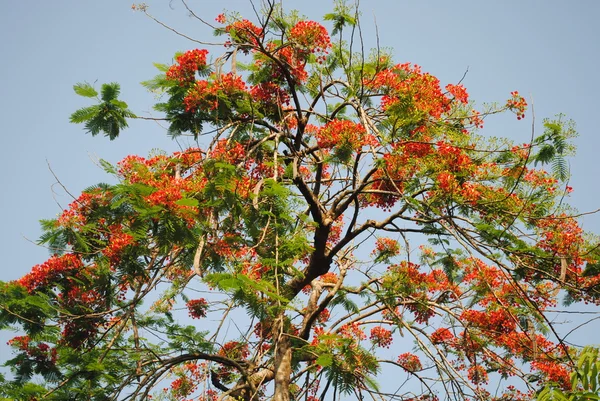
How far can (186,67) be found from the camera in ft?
21.6

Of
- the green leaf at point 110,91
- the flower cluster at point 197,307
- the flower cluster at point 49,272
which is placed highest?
the green leaf at point 110,91

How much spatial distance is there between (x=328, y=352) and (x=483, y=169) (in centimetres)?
262

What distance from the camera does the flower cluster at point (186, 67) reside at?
6.58m

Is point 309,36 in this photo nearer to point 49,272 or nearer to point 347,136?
point 347,136

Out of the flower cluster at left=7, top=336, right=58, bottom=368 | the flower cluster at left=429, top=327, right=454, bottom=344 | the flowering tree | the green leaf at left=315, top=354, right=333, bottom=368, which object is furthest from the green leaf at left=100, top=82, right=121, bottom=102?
the flower cluster at left=429, top=327, right=454, bottom=344

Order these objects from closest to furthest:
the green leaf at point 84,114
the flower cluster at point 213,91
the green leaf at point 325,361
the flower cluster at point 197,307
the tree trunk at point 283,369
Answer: the green leaf at point 325,361 < the green leaf at point 84,114 < the flower cluster at point 213,91 < the tree trunk at point 283,369 < the flower cluster at point 197,307

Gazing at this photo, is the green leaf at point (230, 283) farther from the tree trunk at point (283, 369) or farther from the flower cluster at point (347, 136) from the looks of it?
the flower cluster at point (347, 136)

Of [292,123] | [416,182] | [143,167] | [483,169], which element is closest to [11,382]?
Answer: [143,167]

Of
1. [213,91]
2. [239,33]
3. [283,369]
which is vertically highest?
[239,33]

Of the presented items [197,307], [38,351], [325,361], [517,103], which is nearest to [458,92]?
[517,103]

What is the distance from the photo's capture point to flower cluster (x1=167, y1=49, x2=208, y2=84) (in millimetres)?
6578

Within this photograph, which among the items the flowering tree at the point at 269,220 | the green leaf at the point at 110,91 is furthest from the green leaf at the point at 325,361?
the green leaf at the point at 110,91

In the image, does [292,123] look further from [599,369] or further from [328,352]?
[599,369]

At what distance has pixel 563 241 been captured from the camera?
237 inches
